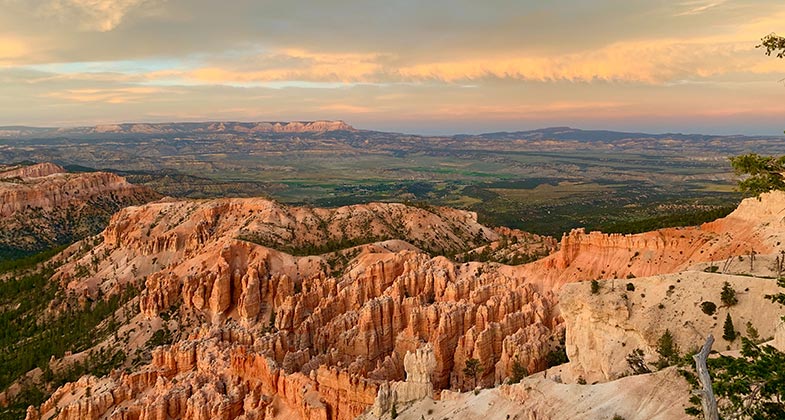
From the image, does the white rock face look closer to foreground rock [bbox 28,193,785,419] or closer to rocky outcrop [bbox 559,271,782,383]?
foreground rock [bbox 28,193,785,419]

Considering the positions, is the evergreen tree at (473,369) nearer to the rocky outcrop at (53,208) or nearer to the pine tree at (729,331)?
the pine tree at (729,331)

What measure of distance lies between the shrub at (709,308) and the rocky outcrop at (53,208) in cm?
16899

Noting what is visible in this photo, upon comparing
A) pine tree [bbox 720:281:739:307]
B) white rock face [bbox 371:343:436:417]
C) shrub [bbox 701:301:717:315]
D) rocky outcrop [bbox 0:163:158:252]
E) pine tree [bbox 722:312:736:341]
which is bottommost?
rocky outcrop [bbox 0:163:158:252]

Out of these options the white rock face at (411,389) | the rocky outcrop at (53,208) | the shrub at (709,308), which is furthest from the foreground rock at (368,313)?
the rocky outcrop at (53,208)

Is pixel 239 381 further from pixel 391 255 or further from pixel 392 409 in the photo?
pixel 391 255

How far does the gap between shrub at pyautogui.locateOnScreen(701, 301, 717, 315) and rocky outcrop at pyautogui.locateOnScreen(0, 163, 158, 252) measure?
554 feet

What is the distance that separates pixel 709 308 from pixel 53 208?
7386 inches

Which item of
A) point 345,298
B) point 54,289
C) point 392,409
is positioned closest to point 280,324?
point 345,298

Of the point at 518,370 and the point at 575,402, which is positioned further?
the point at 518,370

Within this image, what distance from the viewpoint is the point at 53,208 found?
174m

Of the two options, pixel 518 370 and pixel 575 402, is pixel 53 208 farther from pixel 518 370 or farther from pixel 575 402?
pixel 575 402

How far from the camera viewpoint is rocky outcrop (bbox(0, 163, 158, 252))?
161 metres

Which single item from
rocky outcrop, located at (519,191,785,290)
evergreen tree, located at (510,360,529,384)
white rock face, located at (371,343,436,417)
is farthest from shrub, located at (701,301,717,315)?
rocky outcrop, located at (519,191,785,290)

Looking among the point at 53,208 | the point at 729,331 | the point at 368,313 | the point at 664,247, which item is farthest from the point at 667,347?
the point at 53,208
